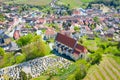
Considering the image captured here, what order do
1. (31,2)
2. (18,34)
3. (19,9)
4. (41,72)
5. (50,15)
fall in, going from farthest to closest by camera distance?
(31,2) < (19,9) < (50,15) < (18,34) < (41,72)

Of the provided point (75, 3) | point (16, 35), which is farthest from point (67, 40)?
point (75, 3)

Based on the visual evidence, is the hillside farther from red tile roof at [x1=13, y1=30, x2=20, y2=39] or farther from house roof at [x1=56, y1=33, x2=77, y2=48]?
house roof at [x1=56, y1=33, x2=77, y2=48]

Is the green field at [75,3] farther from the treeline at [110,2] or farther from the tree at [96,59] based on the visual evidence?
the tree at [96,59]

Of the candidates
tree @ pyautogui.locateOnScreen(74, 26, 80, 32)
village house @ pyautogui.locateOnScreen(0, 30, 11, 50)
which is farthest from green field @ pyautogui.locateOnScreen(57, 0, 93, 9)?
village house @ pyautogui.locateOnScreen(0, 30, 11, 50)

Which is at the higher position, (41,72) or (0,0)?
(0,0)

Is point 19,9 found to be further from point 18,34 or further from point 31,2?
point 18,34

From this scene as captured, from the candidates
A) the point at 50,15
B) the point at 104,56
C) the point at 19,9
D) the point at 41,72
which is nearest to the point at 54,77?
the point at 41,72
